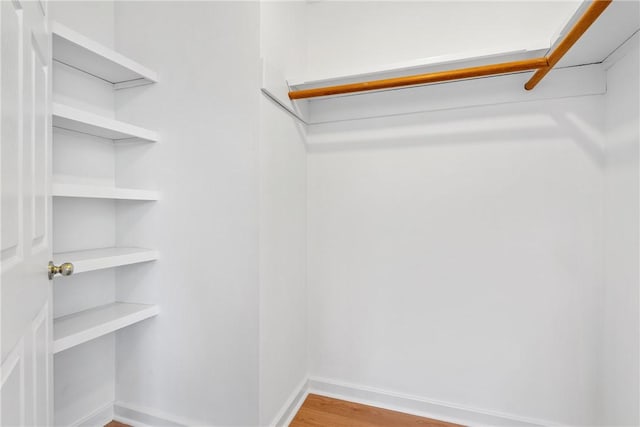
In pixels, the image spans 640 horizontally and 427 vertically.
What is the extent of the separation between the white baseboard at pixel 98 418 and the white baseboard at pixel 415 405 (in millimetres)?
1083

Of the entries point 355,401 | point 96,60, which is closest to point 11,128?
point 96,60

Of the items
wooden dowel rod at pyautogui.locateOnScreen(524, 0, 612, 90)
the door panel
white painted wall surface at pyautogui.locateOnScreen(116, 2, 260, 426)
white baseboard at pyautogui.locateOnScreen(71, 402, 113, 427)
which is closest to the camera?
the door panel

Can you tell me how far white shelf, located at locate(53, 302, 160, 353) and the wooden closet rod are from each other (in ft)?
4.38

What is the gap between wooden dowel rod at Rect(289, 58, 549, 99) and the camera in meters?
1.31

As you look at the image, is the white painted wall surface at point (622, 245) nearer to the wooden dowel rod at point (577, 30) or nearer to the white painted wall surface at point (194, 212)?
the wooden dowel rod at point (577, 30)

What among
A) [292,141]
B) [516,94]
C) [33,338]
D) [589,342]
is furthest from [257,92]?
[589,342]

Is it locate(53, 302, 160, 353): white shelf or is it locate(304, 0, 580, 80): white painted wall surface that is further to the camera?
locate(304, 0, 580, 80): white painted wall surface

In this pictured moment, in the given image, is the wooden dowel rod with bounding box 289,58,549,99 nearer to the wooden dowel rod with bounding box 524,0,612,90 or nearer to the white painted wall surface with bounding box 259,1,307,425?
the wooden dowel rod with bounding box 524,0,612,90

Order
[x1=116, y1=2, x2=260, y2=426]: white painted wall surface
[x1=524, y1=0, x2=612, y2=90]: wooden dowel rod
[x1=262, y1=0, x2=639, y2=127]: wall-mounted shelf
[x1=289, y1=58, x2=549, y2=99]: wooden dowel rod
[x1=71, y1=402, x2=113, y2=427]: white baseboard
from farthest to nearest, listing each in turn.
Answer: [x1=71, y1=402, x2=113, y2=427]: white baseboard → [x1=116, y1=2, x2=260, y2=426]: white painted wall surface → [x1=289, y1=58, x2=549, y2=99]: wooden dowel rod → [x1=262, y1=0, x2=639, y2=127]: wall-mounted shelf → [x1=524, y1=0, x2=612, y2=90]: wooden dowel rod

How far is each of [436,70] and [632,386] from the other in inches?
61.3

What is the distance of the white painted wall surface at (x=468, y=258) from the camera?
59.0 inches

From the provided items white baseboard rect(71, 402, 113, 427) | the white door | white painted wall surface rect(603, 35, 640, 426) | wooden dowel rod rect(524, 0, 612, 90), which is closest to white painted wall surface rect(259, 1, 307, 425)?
the white door

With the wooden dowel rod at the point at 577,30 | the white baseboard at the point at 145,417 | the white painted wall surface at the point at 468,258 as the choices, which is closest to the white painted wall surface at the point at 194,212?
the white baseboard at the point at 145,417

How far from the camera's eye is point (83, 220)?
1561 mm
